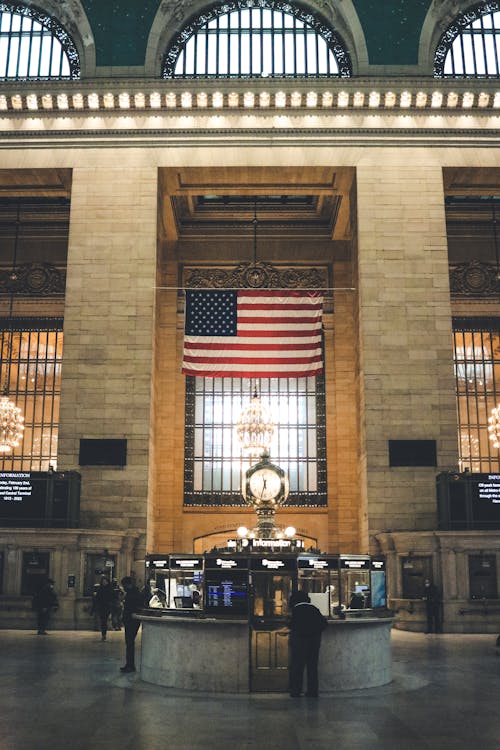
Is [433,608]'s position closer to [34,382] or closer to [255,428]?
[255,428]

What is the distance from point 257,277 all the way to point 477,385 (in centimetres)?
732

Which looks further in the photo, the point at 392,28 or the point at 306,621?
the point at 392,28

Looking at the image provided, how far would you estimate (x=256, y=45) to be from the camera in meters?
20.5

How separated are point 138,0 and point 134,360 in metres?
9.24

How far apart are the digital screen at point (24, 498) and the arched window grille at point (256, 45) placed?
10.6 meters

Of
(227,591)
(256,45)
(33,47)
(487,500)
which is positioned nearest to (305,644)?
(227,591)

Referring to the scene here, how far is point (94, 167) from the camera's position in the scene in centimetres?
1941

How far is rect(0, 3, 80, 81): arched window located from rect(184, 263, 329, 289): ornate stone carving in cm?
683

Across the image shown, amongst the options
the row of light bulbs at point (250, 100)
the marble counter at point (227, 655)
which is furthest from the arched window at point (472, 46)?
the marble counter at point (227, 655)

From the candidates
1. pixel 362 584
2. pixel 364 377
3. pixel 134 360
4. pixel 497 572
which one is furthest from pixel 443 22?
pixel 362 584

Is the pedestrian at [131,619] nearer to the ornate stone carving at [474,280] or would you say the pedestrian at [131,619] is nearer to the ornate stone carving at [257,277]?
the ornate stone carving at [257,277]

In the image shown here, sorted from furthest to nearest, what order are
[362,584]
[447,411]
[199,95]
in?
[199,95] < [447,411] < [362,584]

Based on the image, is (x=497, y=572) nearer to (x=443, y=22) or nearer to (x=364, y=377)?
(x=364, y=377)

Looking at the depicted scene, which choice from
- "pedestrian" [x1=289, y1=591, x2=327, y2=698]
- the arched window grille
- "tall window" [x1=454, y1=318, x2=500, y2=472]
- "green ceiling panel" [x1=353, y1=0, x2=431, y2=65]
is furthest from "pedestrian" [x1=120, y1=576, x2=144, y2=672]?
"tall window" [x1=454, y1=318, x2=500, y2=472]
